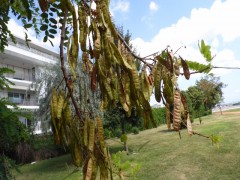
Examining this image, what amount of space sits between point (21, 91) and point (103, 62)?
107ft

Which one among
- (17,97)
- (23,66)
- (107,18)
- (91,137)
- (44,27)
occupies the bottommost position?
(91,137)

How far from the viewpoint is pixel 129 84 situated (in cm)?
103

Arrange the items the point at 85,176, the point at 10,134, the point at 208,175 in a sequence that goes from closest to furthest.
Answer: the point at 85,176 < the point at 10,134 < the point at 208,175

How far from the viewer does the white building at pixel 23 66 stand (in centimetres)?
2914

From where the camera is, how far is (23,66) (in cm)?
3278

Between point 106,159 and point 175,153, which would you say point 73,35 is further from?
point 175,153

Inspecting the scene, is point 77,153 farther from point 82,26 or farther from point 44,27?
point 44,27

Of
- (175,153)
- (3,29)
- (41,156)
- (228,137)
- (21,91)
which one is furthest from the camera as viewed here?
(21,91)

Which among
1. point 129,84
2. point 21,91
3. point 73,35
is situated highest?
point 21,91

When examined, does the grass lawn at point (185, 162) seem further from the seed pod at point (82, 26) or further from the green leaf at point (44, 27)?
the seed pod at point (82, 26)

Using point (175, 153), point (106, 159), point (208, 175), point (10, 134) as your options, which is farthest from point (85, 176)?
point (175, 153)

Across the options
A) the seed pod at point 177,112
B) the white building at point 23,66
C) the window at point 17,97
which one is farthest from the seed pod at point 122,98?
the window at point 17,97

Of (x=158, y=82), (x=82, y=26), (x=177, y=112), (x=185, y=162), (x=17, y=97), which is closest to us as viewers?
(x=177, y=112)

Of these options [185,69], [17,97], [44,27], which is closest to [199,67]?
[185,69]
